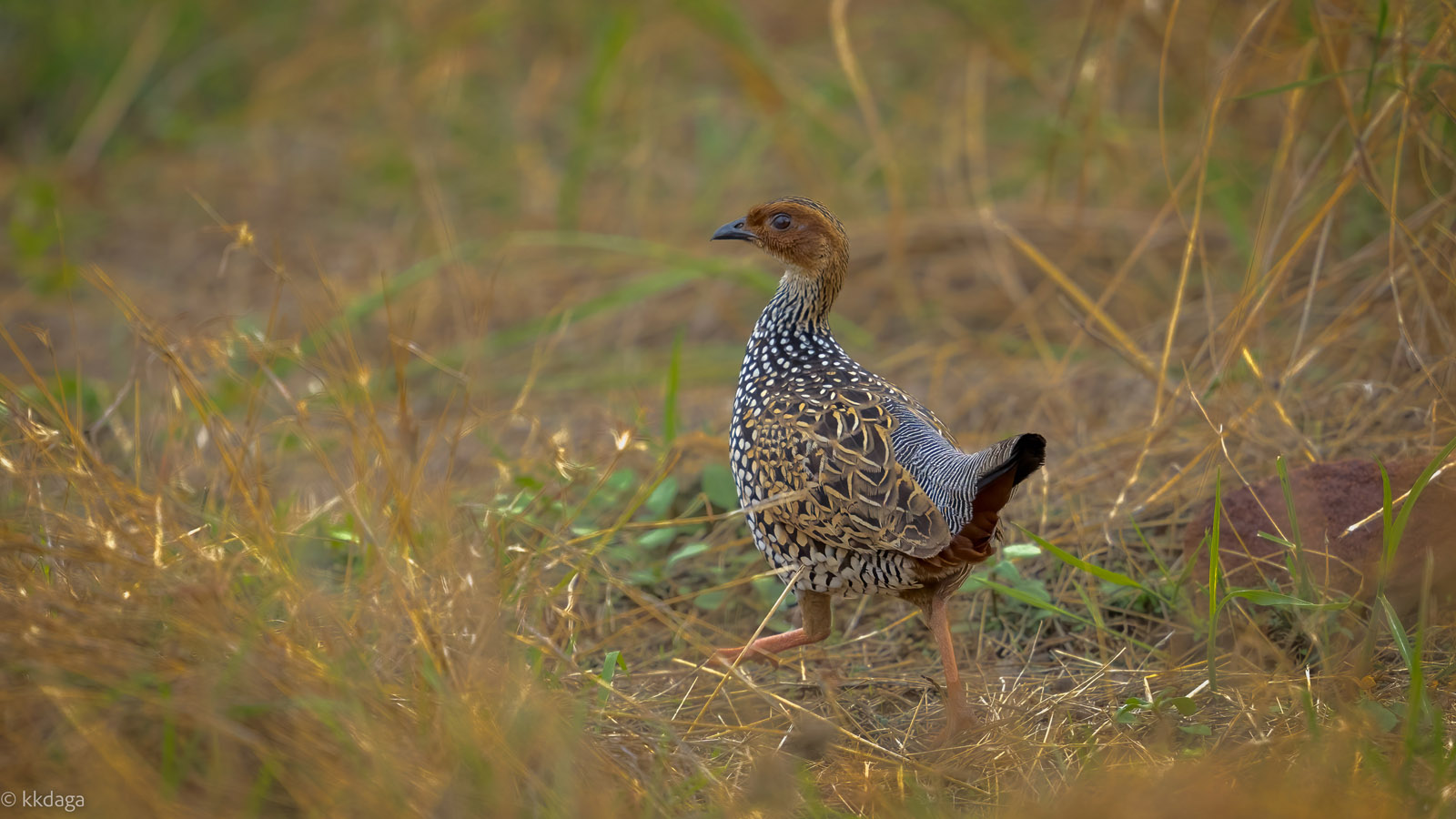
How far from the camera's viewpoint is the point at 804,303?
11.5 feet

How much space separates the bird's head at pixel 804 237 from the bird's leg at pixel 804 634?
1.02 metres

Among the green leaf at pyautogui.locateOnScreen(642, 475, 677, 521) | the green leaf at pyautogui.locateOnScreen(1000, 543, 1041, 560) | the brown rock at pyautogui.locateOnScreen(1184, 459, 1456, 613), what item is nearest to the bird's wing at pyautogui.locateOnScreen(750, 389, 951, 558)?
the green leaf at pyautogui.locateOnScreen(1000, 543, 1041, 560)

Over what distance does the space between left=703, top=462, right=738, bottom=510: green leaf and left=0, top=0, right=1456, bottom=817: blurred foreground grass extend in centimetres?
2

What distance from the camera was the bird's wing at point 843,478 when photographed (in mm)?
2760

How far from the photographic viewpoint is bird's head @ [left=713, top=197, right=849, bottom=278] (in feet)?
11.5

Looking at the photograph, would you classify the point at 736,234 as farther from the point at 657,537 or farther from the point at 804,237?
the point at 657,537

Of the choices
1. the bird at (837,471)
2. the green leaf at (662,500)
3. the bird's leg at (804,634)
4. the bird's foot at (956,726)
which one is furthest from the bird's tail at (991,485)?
the green leaf at (662,500)

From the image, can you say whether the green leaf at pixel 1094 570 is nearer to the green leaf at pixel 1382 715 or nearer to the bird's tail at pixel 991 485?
the bird's tail at pixel 991 485

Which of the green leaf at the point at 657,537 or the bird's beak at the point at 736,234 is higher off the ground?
the bird's beak at the point at 736,234

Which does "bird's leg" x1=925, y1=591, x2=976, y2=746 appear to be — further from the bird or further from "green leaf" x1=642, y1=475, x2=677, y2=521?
"green leaf" x1=642, y1=475, x2=677, y2=521

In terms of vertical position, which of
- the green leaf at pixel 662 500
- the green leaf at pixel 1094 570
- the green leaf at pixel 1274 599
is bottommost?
the green leaf at pixel 662 500

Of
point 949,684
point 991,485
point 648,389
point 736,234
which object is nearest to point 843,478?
point 991,485

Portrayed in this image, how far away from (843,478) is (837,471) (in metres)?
0.02

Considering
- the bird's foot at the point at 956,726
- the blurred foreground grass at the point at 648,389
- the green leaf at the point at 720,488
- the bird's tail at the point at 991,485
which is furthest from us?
the green leaf at the point at 720,488
